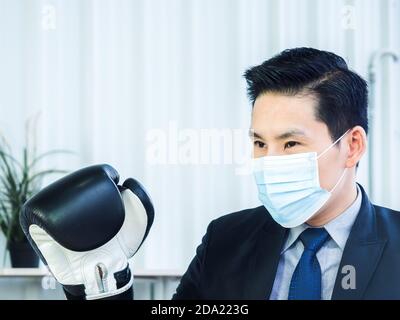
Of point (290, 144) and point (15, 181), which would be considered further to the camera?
point (15, 181)

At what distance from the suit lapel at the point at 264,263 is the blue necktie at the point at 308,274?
4 cm

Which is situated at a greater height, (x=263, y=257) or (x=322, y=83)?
(x=322, y=83)

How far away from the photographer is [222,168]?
145 centimetres

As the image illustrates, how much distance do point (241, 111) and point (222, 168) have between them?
0.48ft

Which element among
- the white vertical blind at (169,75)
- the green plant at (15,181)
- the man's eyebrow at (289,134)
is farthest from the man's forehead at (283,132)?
the green plant at (15,181)

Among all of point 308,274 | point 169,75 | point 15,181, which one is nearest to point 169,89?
point 169,75

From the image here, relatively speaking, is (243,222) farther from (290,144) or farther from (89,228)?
(89,228)

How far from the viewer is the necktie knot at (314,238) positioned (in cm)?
113

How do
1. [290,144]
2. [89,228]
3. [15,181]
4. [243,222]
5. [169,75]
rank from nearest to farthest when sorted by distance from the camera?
[89,228], [290,144], [243,222], [169,75], [15,181]

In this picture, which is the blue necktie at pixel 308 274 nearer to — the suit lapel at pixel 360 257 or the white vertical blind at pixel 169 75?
the suit lapel at pixel 360 257

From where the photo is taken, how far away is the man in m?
1.10

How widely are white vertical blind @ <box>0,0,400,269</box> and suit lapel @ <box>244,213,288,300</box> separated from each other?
0.91 feet

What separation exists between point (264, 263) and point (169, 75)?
1.87 ft

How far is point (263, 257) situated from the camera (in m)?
1.16
